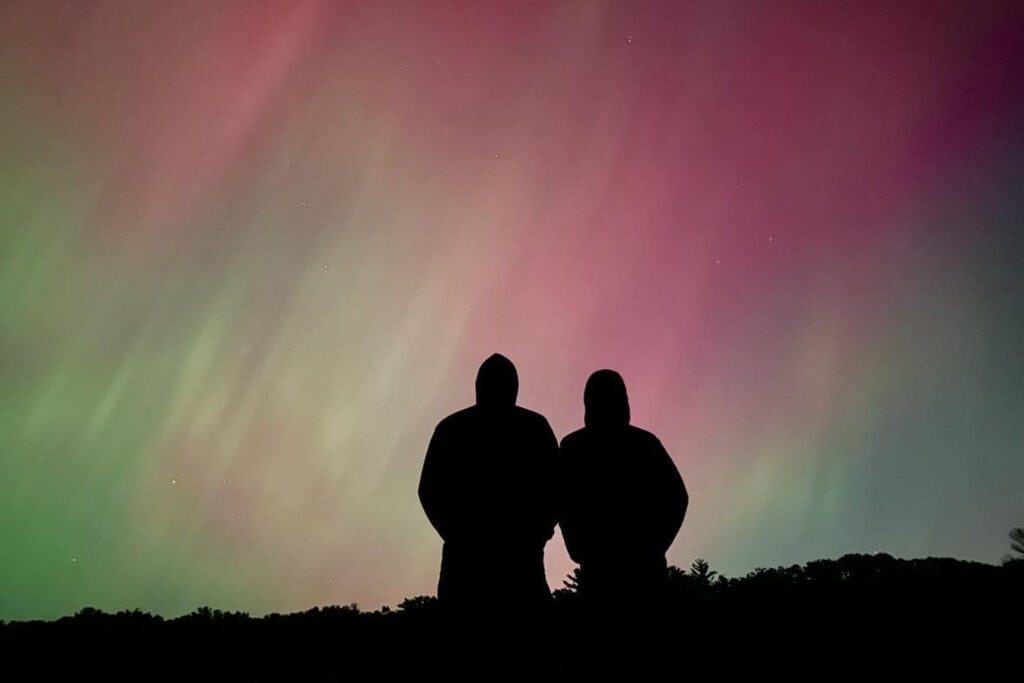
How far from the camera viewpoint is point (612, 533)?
555 cm

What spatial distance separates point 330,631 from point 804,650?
6.40m

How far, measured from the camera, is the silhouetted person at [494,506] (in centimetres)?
527

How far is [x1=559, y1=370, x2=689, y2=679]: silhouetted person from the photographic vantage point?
5.37m

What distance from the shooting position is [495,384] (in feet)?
18.6

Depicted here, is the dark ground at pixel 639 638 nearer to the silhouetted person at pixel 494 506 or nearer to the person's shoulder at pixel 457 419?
the silhouetted person at pixel 494 506

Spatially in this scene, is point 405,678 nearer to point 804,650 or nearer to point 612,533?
point 612,533

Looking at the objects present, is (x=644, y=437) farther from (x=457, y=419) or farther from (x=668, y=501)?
(x=457, y=419)

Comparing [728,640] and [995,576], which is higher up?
[995,576]

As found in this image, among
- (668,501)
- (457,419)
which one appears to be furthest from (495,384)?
(668,501)

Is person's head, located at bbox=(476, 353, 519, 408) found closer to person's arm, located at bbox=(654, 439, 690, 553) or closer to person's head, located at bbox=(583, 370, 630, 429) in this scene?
person's head, located at bbox=(583, 370, 630, 429)

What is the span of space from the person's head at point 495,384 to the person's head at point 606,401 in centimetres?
74

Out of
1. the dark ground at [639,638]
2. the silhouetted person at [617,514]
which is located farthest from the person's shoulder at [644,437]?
the dark ground at [639,638]

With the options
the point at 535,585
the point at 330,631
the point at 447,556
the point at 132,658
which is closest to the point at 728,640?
the point at 535,585

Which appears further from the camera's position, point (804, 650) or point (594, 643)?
point (804, 650)
